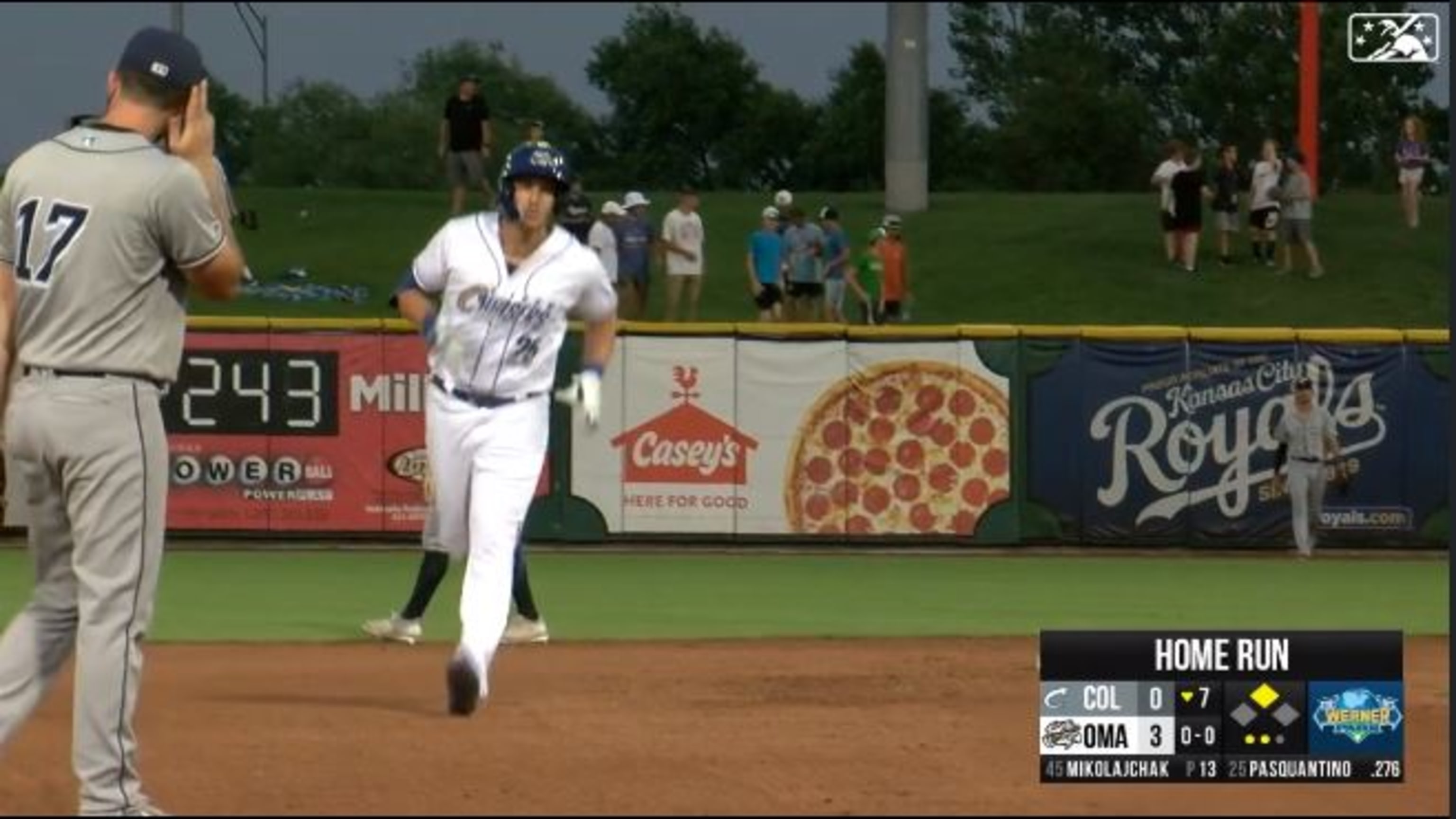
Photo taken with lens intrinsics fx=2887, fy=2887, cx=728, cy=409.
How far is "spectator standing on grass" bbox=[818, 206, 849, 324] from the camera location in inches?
1287

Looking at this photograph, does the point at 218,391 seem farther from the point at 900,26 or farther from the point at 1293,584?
the point at 900,26

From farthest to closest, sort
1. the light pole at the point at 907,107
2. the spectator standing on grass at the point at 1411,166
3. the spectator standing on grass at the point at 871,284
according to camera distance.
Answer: the light pole at the point at 907,107 < the spectator standing on grass at the point at 1411,166 < the spectator standing on grass at the point at 871,284

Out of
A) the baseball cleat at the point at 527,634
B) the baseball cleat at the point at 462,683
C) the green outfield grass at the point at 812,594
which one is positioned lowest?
the green outfield grass at the point at 812,594

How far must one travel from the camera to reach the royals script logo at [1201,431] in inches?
1045

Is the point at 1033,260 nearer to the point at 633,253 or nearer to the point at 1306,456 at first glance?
the point at 633,253

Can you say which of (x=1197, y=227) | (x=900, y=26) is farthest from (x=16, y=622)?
(x=900, y=26)

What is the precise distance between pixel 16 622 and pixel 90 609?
0.47 meters

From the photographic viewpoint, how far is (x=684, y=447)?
25906 mm

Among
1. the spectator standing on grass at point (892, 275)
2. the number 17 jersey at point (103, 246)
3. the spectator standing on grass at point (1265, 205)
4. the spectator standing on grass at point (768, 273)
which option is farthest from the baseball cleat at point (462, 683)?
the spectator standing on grass at point (1265, 205)

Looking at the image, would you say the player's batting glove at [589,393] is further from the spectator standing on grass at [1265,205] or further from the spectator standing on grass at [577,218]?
the spectator standing on grass at [1265,205]

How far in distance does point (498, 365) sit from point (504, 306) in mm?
268

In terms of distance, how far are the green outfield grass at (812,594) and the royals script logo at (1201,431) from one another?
0.86m

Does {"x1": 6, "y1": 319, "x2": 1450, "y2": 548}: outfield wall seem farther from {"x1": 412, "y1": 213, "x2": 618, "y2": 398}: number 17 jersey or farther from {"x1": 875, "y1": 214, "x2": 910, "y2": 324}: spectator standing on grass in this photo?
{"x1": 412, "y1": 213, "x2": 618, "y2": 398}: number 17 jersey

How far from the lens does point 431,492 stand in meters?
11.7
